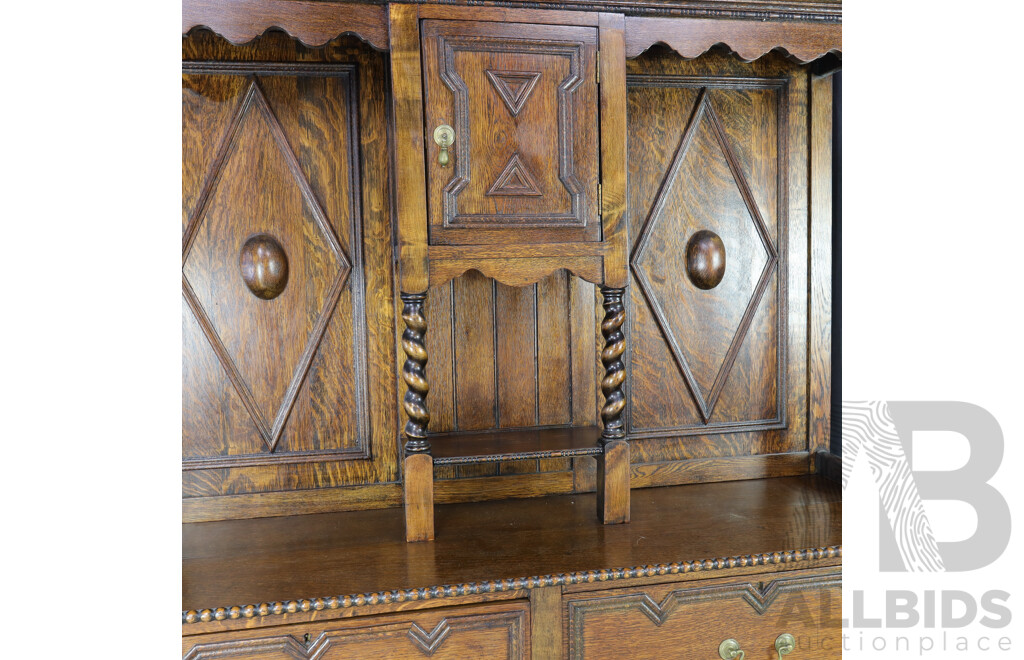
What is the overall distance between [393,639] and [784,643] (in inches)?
37.6

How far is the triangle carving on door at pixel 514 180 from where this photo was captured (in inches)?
72.2

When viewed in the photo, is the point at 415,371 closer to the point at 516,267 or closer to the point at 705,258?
the point at 516,267

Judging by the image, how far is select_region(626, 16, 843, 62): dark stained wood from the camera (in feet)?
6.32

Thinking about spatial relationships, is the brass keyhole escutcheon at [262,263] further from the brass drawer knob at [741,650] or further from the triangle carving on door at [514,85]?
the brass drawer knob at [741,650]

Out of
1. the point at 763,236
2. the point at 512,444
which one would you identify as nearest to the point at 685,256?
the point at 763,236

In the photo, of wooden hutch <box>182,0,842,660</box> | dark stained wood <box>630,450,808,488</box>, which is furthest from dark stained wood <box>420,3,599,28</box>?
dark stained wood <box>630,450,808,488</box>

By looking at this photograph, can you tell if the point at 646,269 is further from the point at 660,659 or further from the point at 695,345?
the point at 660,659

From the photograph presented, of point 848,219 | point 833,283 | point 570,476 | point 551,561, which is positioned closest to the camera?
point 848,219

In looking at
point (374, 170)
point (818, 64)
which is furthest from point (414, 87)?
point (818, 64)

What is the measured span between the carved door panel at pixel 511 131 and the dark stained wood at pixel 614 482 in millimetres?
570

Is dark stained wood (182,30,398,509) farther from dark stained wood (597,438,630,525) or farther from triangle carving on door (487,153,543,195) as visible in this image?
dark stained wood (597,438,630,525)

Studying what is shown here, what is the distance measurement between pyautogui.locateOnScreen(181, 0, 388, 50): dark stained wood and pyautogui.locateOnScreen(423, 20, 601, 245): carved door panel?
0.15m

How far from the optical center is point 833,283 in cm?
247

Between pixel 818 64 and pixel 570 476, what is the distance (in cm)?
149
